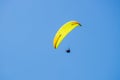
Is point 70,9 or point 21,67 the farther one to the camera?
point 21,67

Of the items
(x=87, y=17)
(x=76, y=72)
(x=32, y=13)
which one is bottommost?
(x=76, y=72)

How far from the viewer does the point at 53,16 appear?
4.12 meters

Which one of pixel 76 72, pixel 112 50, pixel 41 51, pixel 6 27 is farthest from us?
pixel 6 27

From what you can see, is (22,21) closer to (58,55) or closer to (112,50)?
(58,55)

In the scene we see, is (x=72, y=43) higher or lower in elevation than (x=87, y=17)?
lower

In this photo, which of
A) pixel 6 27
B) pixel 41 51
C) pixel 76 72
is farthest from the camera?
pixel 6 27

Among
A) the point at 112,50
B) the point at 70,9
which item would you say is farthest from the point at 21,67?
the point at 112,50

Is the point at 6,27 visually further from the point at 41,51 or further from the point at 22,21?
the point at 41,51

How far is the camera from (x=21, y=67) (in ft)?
14.3

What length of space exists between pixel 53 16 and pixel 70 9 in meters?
0.35

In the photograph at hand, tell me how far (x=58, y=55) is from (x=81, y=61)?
1.43 feet

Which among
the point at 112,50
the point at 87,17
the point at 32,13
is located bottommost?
the point at 112,50

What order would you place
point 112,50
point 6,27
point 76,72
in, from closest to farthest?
point 112,50 < point 76,72 < point 6,27

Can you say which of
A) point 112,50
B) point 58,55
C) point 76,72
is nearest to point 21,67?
point 58,55
